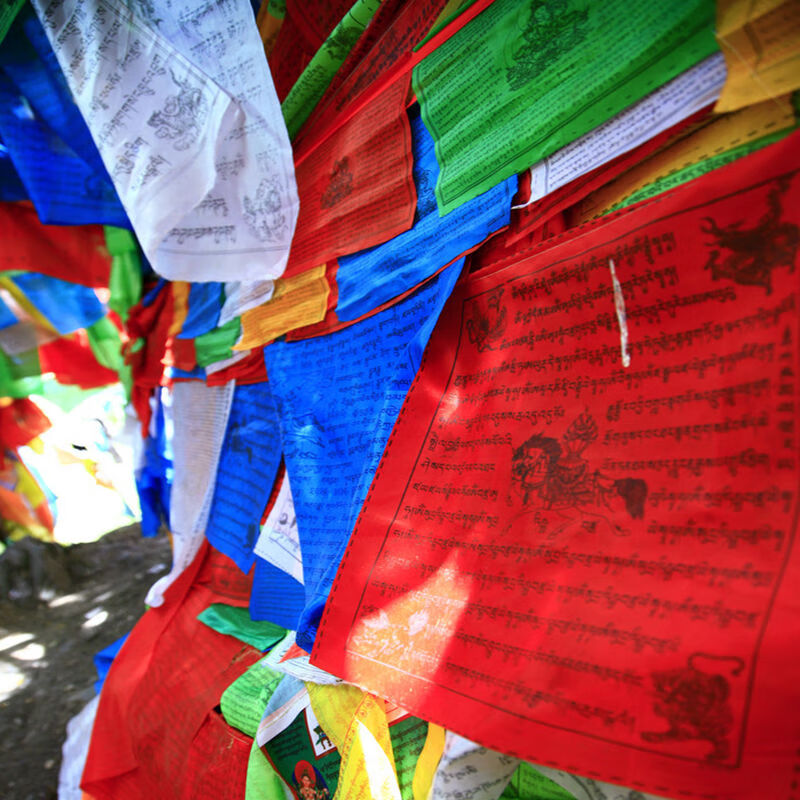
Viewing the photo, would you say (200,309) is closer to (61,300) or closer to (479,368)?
(61,300)

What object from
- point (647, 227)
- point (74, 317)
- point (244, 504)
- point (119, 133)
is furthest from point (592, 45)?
point (74, 317)

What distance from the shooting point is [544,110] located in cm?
52

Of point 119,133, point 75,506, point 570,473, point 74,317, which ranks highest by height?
point 119,133

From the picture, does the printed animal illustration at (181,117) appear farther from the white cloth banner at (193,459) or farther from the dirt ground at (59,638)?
the dirt ground at (59,638)

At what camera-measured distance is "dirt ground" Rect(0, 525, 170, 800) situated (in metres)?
1.61

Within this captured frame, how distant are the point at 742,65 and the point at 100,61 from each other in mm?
825

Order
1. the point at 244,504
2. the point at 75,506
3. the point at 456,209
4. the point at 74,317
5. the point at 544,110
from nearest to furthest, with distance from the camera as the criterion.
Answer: the point at 544,110 → the point at 456,209 → the point at 244,504 → the point at 74,317 → the point at 75,506

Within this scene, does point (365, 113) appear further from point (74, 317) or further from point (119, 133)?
point (74, 317)

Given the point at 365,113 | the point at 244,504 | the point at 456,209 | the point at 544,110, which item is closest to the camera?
the point at 544,110

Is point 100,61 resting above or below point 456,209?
above

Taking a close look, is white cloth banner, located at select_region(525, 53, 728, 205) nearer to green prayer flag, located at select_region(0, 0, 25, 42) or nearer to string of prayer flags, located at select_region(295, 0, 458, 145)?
string of prayer flags, located at select_region(295, 0, 458, 145)

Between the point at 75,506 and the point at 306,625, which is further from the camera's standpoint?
the point at 75,506

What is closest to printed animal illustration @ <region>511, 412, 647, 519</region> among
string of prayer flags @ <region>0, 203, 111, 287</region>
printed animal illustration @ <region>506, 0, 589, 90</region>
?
printed animal illustration @ <region>506, 0, 589, 90</region>

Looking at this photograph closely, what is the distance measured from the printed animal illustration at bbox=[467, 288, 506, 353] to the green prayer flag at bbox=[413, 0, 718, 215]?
13cm
